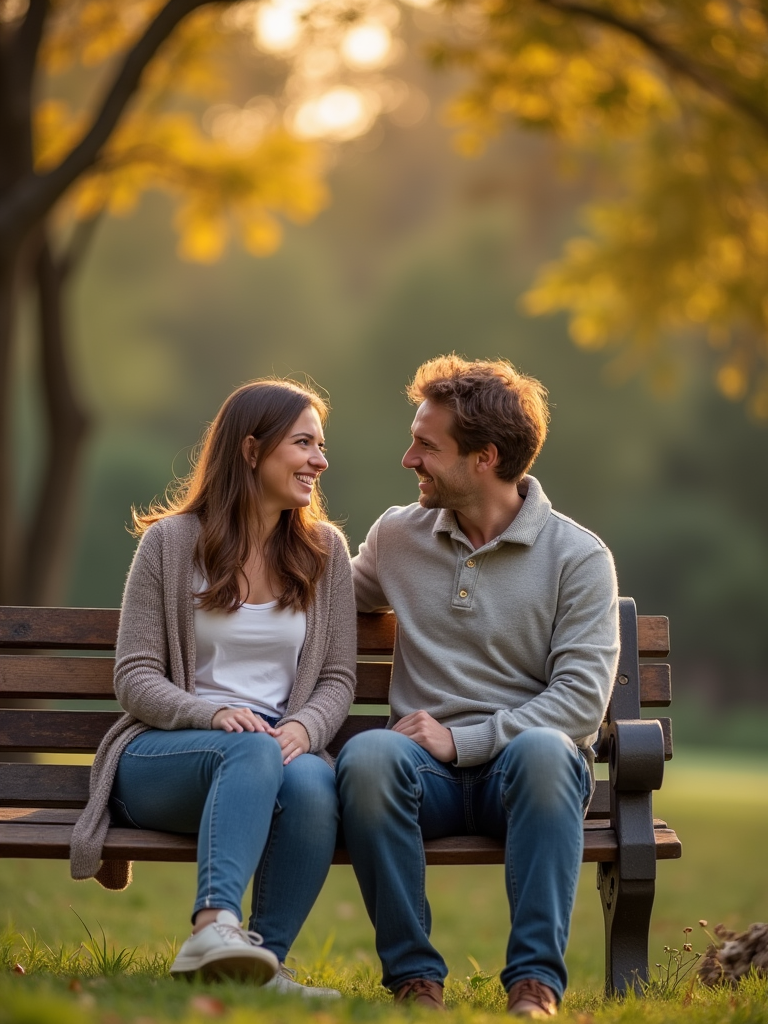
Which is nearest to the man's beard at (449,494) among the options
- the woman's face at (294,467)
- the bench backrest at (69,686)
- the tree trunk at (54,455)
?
the woman's face at (294,467)

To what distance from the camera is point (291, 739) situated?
133 inches

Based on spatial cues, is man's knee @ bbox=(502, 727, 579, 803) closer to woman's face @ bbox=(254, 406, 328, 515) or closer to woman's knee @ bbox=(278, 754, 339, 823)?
woman's knee @ bbox=(278, 754, 339, 823)

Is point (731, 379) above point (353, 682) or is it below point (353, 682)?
above

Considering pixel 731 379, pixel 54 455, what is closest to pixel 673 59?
pixel 731 379

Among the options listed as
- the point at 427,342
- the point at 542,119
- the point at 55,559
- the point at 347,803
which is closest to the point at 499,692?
the point at 347,803

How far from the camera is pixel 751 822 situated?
32.3 feet

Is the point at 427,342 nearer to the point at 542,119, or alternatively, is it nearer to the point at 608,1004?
the point at 542,119

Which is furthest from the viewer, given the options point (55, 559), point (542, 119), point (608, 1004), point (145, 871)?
point (55, 559)

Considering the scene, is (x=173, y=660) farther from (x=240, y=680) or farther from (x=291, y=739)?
(x=291, y=739)

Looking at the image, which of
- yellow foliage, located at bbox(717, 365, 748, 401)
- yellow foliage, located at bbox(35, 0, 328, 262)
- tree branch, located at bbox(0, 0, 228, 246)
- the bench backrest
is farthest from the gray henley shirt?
yellow foliage, located at bbox(717, 365, 748, 401)

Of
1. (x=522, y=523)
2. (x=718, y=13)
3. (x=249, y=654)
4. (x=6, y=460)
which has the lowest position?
(x=249, y=654)

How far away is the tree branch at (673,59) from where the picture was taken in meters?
7.20

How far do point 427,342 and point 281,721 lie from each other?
2690 centimetres

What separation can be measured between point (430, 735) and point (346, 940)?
208 cm
